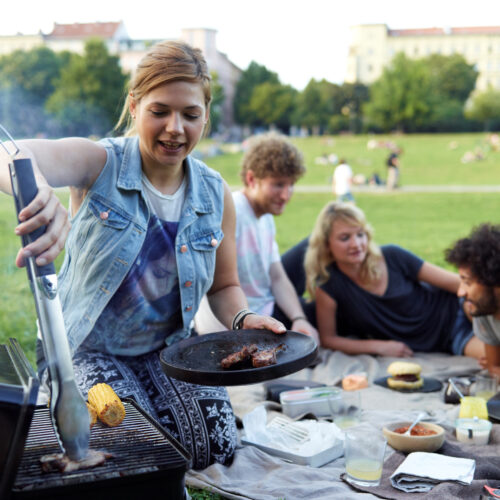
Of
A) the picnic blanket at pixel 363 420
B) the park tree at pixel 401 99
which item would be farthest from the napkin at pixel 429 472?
the park tree at pixel 401 99

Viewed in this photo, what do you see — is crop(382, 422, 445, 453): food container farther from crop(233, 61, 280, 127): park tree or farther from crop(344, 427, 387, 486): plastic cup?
crop(233, 61, 280, 127): park tree

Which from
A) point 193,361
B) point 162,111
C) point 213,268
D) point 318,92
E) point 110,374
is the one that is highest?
point 318,92

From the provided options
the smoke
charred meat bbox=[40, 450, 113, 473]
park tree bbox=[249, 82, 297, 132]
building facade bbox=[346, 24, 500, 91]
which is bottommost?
charred meat bbox=[40, 450, 113, 473]

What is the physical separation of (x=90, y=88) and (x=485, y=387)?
46753 mm

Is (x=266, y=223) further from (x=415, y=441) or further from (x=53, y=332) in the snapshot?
(x=53, y=332)

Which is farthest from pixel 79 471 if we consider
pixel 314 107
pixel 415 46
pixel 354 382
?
pixel 415 46

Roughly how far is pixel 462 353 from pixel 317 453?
2305 millimetres

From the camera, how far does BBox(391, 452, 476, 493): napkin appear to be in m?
2.53

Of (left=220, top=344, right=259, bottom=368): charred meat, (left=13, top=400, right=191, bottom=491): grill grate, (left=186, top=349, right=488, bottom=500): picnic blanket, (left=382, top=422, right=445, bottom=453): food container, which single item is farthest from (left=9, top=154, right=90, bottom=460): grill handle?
(left=382, top=422, right=445, bottom=453): food container

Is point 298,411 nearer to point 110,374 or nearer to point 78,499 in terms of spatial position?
point 110,374

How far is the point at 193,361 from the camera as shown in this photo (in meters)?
2.36

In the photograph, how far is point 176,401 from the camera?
2.84m

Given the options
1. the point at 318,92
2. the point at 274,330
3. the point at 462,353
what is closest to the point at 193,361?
the point at 274,330

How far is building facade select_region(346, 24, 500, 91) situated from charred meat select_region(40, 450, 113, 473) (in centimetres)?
10864
